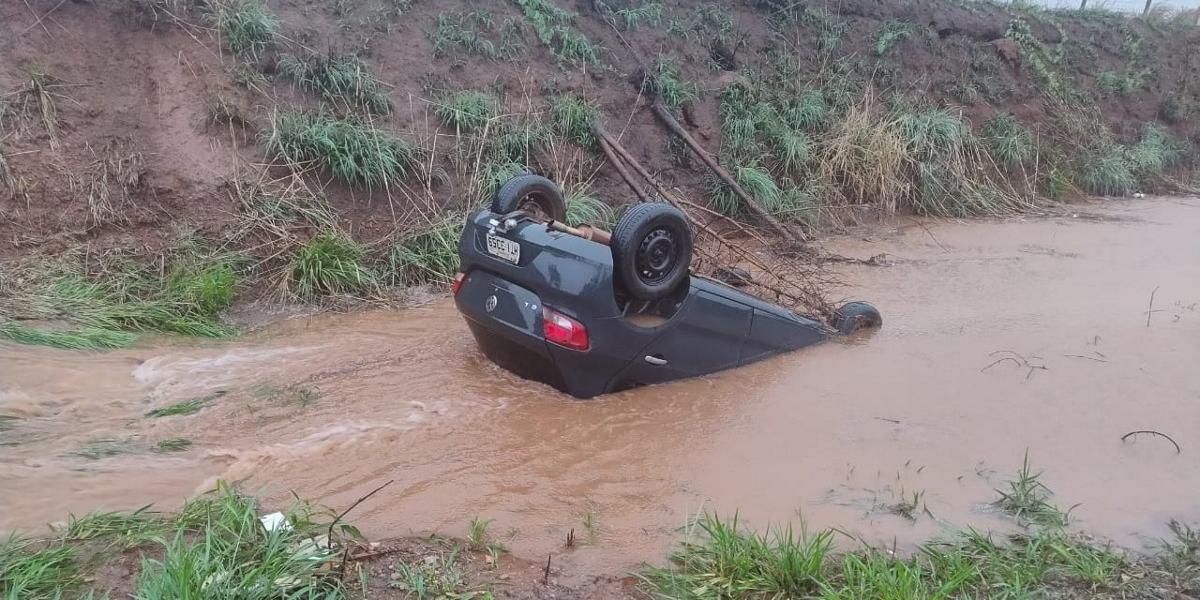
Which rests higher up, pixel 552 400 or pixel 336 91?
pixel 336 91

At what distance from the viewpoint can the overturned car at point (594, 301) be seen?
402 cm

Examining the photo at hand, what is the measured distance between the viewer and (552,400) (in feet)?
14.3

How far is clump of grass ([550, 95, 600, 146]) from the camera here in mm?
8656

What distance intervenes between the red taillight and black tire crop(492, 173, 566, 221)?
0.81 m

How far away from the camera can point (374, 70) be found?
8273 mm

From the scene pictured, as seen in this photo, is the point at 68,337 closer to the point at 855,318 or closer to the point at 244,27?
the point at 244,27

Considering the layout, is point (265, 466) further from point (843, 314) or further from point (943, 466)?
point (843, 314)

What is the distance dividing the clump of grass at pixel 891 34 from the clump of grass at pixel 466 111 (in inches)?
268

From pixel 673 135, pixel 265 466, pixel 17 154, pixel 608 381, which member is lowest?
pixel 265 466

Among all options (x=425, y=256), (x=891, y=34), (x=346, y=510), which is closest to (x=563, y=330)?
(x=346, y=510)

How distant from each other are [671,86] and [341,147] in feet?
13.9

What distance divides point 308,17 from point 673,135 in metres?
4.02

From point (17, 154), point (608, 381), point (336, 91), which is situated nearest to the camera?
point (608, 381)

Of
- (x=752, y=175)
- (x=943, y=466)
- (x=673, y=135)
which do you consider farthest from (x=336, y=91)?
(x=943, y=466)
